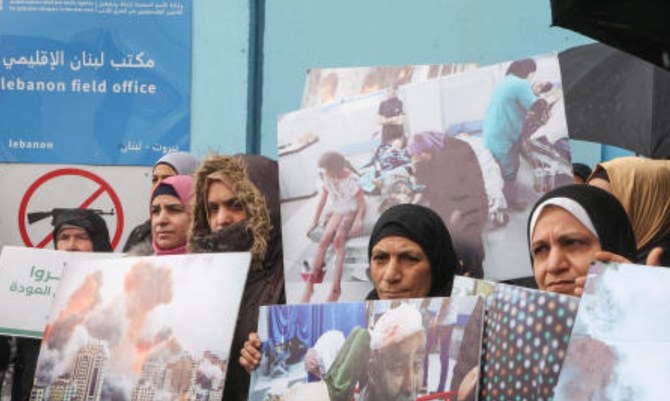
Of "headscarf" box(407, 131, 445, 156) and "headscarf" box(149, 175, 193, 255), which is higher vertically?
"headscarf" box(407, 131, 445, 156)

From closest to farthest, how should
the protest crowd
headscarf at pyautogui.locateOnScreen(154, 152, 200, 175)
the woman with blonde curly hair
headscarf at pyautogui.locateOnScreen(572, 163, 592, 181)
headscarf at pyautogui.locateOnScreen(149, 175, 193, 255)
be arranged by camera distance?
the protest crowd
the woman with blonde curly hair
headscarf at pyautogui.locateOnScreen(149, 175, 193, 255)
headscarf at pyautogui.locateOnScreen(572, 163, 592, 181)
headscarf at pyautogui.locateOnScreen(154, 152, 200, 175)

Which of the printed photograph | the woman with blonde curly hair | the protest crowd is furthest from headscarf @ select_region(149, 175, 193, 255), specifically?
the printed photograph

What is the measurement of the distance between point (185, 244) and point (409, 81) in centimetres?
99

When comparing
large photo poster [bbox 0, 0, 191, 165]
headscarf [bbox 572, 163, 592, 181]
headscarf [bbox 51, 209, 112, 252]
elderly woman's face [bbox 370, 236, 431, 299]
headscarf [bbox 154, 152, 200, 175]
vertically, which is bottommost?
elderly woman's face [bbox 370, 236, 431, 299]

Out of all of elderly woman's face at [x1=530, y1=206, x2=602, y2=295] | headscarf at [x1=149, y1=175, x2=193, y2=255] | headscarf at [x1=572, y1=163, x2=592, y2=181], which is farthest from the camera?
headscarf at [x1=572, y1=163, x2=592, y2=181]

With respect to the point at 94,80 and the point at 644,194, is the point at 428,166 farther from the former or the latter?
the point at 94,80

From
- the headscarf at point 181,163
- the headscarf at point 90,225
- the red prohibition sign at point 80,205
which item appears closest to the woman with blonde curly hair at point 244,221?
the headscarf at point 181,163

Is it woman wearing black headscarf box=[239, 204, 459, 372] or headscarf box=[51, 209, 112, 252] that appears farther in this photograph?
headscarf box=[51, 209, 112, 252]

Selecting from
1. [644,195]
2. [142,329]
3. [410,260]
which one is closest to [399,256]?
[410,260]

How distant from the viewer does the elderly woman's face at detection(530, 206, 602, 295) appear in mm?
3318

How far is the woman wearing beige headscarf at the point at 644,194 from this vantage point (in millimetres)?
4332

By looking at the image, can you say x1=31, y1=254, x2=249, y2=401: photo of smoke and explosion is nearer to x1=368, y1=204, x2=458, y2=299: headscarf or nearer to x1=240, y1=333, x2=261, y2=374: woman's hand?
x1=240, y1=333, x2=261, y2=374: woman's hand

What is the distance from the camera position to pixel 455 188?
13.4ft

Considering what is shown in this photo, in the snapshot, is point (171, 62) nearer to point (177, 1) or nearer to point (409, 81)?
point (177, 1)
